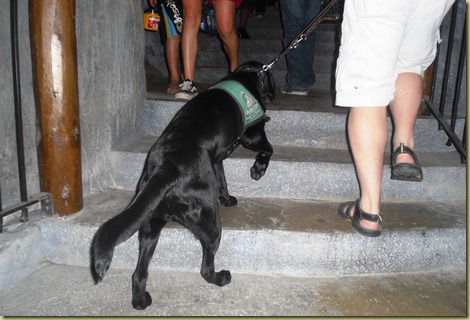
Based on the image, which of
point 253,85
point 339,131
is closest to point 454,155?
point 339,131

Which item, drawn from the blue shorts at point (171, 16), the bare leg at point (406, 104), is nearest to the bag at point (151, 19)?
the blue shorts at point (171, 16)

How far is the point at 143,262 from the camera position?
1759 millimetres

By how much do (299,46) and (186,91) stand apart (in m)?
1.29

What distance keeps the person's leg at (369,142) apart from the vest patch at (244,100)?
59cm

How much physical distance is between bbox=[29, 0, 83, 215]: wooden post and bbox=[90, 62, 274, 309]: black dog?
1.82ft

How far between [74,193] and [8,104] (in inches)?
22.9

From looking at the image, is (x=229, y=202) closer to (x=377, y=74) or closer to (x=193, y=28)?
(x=377, y=74)

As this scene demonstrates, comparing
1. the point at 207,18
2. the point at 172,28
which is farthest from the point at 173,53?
the point at 207,18

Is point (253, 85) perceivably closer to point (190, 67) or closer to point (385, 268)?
point (190, 67)

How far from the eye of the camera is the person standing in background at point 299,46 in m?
3.68

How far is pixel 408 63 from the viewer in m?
2.10

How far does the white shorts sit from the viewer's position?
1737 millimetres

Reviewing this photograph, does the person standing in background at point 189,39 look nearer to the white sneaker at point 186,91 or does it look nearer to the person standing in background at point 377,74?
the white sneaker at point 186,91

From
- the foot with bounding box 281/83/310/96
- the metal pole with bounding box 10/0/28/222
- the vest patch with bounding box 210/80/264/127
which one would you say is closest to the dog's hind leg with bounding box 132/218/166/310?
the metal pole with bounding box 10/0/28/222
